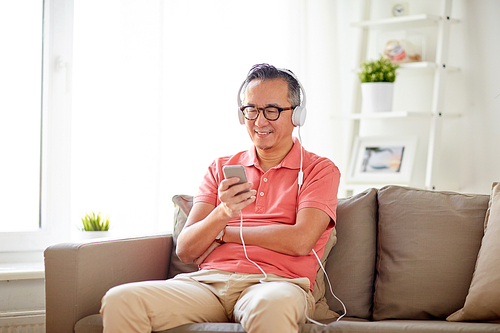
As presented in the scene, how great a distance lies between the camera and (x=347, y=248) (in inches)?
→ 73.9

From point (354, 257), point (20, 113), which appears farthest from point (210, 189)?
point (20, 113)

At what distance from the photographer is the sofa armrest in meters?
1.61

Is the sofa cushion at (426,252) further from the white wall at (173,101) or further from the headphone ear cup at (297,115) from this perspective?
the white wall at (173,101)

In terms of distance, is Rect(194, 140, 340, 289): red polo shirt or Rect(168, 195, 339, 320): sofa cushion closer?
Rect(194, 140, 340, 289): red polo shirt

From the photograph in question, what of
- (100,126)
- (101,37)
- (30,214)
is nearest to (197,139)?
(100,126)

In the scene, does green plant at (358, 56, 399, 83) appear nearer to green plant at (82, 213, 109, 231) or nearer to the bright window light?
green plant at (82, 213, 109, 231)

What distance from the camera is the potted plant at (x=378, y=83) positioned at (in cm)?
265

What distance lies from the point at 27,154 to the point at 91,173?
316 millimetres

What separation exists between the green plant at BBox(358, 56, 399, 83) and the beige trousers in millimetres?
1402

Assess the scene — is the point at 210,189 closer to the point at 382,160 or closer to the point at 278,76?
the point at 278,76

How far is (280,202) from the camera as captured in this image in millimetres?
1731

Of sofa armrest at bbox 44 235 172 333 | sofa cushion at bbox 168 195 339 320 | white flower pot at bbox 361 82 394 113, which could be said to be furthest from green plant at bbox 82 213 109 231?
white flower pot at bbox 361 82 394 113

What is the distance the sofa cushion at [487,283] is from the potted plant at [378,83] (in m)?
1.08

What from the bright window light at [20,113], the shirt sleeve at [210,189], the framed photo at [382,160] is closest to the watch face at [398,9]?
the framed photo at [382,160]
